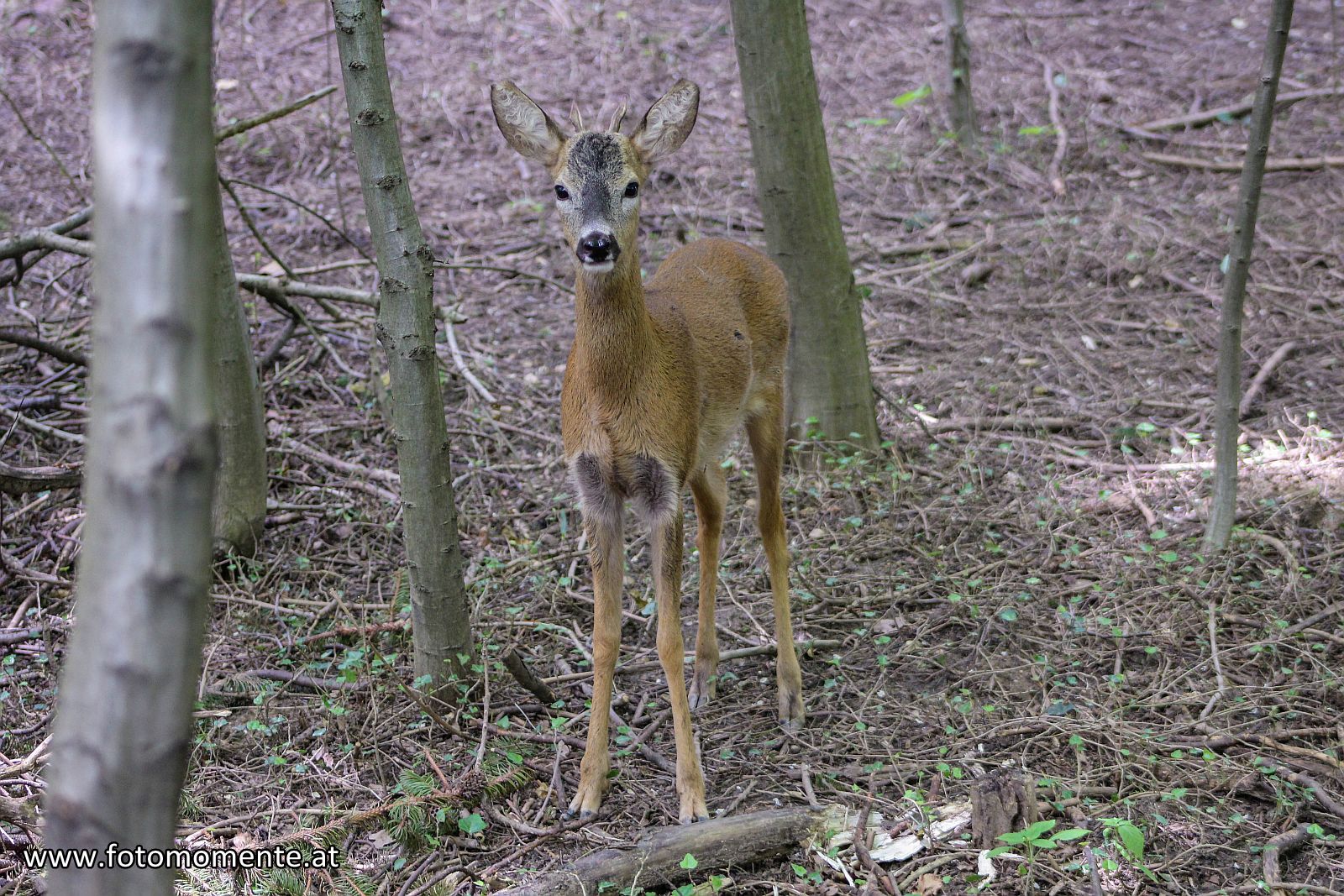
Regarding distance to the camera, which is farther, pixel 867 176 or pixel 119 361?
pixel 867 176

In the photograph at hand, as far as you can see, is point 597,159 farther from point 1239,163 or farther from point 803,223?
point 1239,163

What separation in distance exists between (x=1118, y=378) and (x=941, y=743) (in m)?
3.98

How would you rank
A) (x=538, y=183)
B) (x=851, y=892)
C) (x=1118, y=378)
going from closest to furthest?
1. (x=851, y=892)
2. (x=1118, y=378)
3. (x=538, y=183)

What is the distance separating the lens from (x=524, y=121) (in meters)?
A: 4.29

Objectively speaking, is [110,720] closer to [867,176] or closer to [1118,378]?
[1118,378]

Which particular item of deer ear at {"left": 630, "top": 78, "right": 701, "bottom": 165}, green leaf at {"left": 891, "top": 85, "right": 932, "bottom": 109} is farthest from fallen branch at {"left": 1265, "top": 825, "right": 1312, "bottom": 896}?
green leaf at {"left": 891, "top": 85, "right": 932, "bottom": 109}

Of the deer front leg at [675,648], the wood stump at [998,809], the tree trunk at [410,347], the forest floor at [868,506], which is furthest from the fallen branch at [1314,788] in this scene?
the tree trunk at [410,347]

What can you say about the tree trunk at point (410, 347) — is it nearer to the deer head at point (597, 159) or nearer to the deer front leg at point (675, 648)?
the deer head at point (597, 159)

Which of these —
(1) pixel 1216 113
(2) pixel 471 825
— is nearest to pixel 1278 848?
(2) pixel 471 825

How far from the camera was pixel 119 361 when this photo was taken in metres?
1.32

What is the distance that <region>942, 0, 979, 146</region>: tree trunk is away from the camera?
34.0 feet

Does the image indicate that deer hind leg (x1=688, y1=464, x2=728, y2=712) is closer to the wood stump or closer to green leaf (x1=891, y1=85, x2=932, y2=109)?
the wood stump

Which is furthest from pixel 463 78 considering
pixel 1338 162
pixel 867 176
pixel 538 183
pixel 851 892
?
pixel 851 892

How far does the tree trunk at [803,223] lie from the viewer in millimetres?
6207
